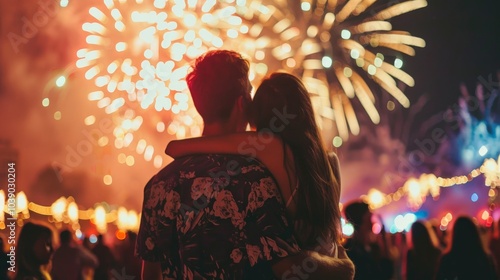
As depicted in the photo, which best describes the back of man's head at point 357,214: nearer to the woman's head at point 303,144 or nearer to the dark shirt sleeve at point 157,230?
the woman's head at point 303,144

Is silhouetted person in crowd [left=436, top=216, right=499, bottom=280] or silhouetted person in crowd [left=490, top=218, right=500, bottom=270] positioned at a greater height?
silhouetted person in crowd [left=436, top=216, right=499, bottom=280]

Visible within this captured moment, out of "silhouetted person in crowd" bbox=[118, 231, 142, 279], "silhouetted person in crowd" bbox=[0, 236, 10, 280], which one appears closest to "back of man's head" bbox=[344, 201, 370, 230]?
"silhouetted person in crowd" bbox=[0, 236, 10, 280]

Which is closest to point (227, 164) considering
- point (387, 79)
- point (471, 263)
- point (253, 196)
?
point (253, 196)

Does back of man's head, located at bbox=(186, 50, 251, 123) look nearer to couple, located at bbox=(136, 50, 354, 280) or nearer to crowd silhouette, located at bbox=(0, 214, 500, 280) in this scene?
couple, located at bbox=(136, 50, 354, 280)

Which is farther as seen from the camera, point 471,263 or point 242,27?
point 242,27

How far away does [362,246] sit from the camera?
7.02 meters

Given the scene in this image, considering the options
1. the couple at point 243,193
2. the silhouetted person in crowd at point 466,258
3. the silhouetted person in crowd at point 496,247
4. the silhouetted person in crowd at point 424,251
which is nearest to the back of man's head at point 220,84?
the couple at point 243,193

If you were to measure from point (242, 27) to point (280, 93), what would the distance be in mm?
14250

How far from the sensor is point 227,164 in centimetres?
314

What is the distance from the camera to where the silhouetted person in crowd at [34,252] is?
20.2 feet

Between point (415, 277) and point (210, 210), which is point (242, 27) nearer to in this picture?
point (415, 277)

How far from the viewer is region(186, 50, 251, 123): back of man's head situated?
10.9 feet

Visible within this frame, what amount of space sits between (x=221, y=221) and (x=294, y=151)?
17.1 inches

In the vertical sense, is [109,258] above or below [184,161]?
below
